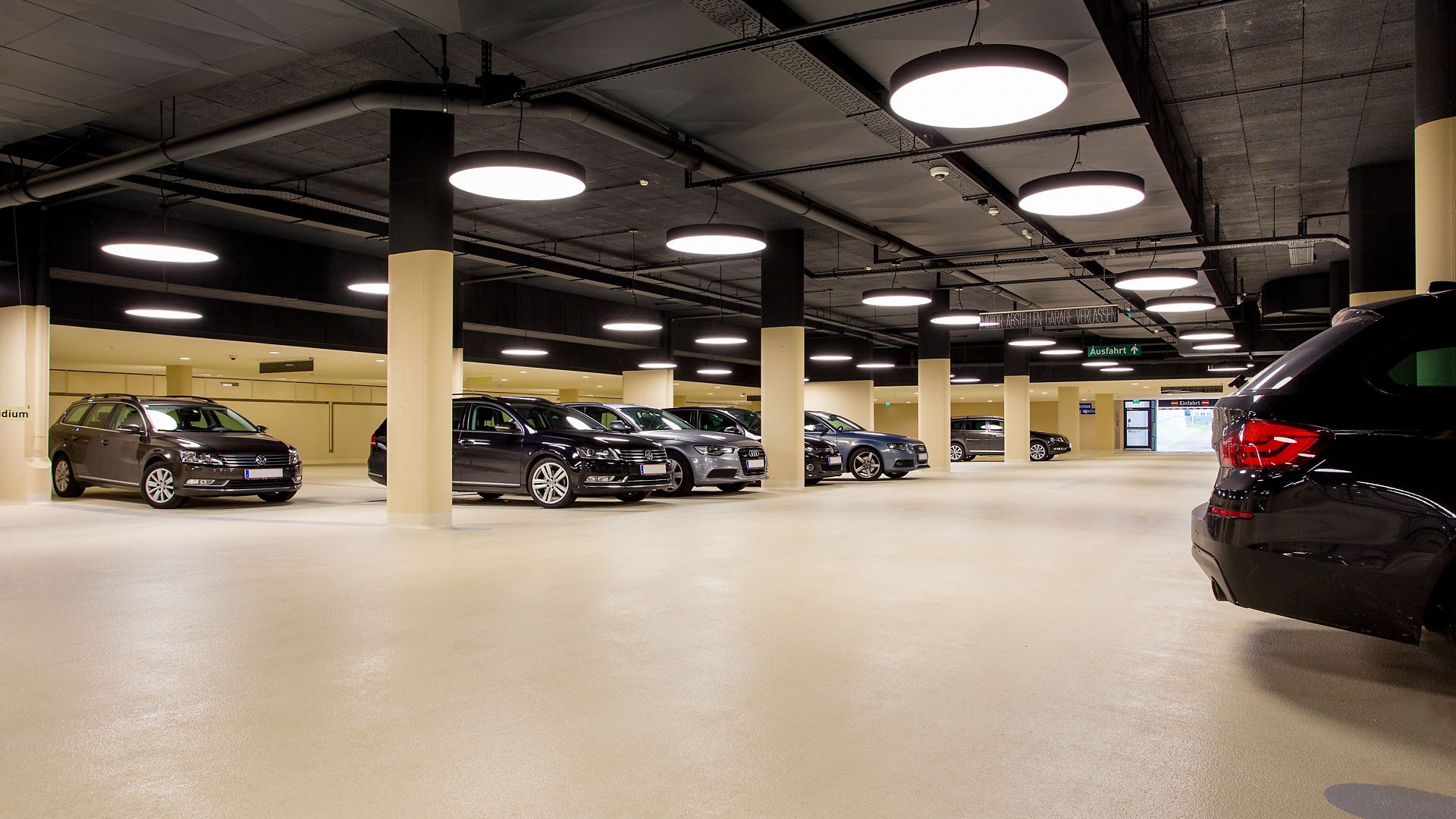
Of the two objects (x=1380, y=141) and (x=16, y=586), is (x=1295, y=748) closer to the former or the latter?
(x=16, y=586)

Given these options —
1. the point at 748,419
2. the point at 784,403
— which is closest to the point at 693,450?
the point at 784,403

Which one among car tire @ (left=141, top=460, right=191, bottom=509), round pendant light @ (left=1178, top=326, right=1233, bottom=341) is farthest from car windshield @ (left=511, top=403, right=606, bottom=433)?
round pendant light @ (left=1178, top=326, right=1233, bottom=341)

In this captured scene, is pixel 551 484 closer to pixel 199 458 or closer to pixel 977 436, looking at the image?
pixel 199 458

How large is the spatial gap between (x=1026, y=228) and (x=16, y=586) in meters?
12.8

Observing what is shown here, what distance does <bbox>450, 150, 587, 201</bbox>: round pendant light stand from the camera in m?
8.22

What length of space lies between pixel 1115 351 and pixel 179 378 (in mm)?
27732

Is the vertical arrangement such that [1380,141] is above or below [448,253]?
above

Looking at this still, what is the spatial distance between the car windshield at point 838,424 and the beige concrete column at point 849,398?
558 inches

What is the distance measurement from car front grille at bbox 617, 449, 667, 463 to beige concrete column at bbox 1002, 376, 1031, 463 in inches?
769

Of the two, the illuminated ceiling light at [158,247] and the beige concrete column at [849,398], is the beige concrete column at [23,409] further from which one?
the beige concrete column at [849,398]

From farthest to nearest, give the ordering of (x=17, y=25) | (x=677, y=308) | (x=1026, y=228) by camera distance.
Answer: (x=677, y=308) → (x=1026, y=228) → (x=17, y=25)

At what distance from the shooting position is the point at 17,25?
7008mm

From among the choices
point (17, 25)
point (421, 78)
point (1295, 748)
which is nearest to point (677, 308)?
point (421, 78)

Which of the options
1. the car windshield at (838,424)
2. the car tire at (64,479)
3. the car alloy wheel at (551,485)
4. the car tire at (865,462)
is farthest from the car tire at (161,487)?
the car windshield at (838,424)
